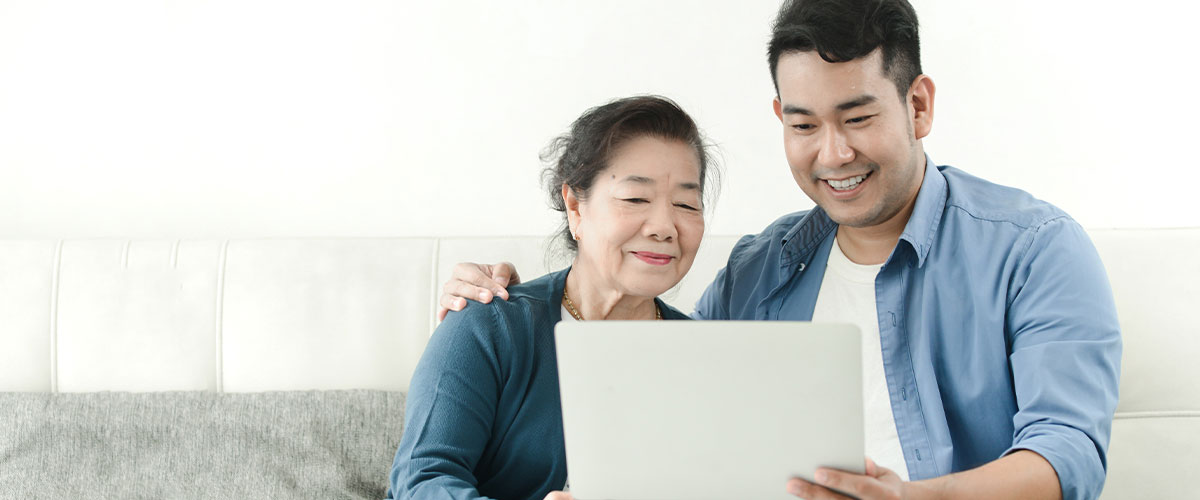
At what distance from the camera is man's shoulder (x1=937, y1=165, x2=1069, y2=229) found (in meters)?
1.49

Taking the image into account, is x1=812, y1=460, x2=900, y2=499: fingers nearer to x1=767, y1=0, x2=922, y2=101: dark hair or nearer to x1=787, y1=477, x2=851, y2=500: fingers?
x1=787, y1=477, x2=851, y2=500: fingers

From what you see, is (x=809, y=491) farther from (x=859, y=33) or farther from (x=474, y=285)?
(x=859, y=33)

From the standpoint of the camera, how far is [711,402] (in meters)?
0.98

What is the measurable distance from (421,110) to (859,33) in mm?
1184

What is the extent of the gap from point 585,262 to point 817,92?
1.53 ft

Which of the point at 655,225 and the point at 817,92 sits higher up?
the point at 817,92

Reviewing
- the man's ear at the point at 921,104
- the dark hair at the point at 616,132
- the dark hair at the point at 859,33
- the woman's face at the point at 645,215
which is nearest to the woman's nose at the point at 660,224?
the woman's face at the point at 645,215

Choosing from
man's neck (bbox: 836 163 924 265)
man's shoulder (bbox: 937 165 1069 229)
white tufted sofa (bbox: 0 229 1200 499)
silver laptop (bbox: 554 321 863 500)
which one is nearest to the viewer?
silver laptop (bbox: 554 321 863 500)

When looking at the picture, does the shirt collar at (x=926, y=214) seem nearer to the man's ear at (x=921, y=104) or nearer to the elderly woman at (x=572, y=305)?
the man's ear at (x=921, y=104)

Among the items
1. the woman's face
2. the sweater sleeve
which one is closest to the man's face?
the woman's face

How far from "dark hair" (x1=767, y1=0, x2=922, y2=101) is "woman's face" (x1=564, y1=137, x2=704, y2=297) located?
0.87 ft

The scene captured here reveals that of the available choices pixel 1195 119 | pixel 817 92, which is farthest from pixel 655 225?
pixel 1195 119

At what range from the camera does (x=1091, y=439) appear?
1318 millimetres

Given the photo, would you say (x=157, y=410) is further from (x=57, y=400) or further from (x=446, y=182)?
(x=446, y=182)
